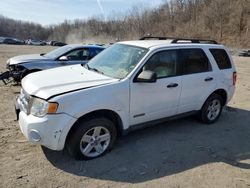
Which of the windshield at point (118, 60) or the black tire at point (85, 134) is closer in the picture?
the black tire at point (85, 134)

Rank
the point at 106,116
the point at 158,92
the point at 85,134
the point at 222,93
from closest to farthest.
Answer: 1. the point at 85,134
2. the point at 106,116
3. the point at 158,92
4. the point at 222,93

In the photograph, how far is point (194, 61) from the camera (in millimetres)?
5699

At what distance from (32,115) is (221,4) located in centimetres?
6856

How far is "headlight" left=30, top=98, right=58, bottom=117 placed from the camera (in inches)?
152

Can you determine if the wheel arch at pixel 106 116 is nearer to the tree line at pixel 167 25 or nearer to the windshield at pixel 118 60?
the windshield at pixel 118 60

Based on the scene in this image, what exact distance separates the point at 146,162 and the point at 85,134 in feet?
3.41

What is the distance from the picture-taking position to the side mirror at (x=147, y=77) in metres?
4.53

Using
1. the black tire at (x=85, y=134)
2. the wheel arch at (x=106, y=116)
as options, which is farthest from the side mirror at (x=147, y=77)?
the black tire at (x=85, y=134)

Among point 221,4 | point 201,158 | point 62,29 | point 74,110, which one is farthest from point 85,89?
point 62,29

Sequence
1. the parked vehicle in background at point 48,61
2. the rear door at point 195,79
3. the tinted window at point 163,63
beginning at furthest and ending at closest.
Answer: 1. the parked vehicle in background at point 48,61
2. the rear door at point 195,79
3. the tinted window at point 163,63

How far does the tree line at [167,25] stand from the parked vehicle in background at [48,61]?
153 feet

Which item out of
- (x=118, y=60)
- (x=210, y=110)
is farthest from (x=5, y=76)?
(x=210, y=110)

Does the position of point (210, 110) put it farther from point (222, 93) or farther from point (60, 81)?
point (60, 81)

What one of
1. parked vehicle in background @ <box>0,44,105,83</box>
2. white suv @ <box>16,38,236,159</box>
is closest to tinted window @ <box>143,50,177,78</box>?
white suv @ <box>16,38,236,159</box>
